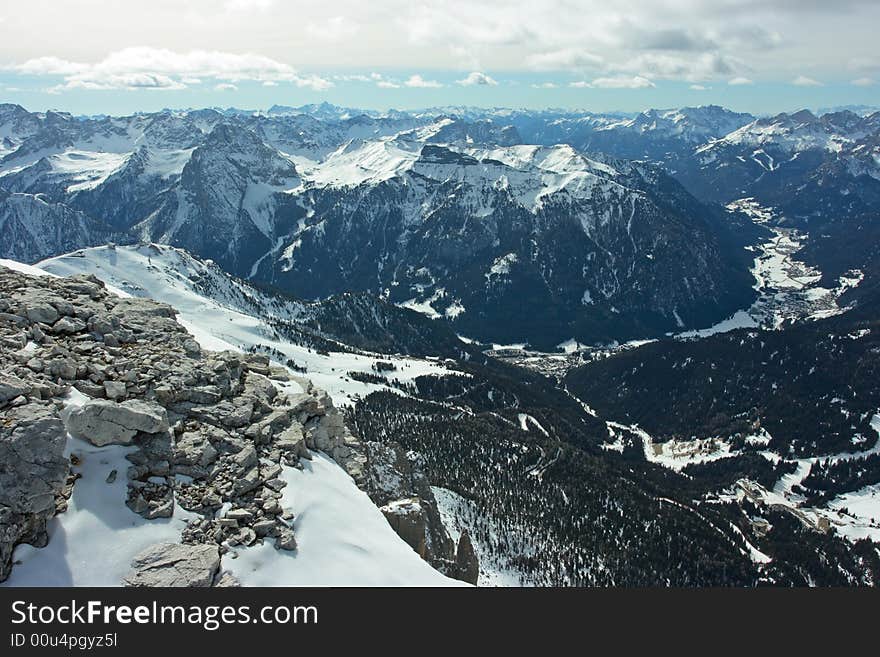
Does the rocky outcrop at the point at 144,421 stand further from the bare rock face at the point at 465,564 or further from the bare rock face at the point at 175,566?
the bare rock face at the point at 465,564

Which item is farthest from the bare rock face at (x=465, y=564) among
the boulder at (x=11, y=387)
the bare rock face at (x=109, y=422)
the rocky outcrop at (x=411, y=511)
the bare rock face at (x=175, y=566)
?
the boulder at (x=11, y=387)

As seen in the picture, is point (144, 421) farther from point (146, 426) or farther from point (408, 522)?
point (408, 522)

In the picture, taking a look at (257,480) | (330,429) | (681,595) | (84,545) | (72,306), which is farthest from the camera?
(330,429)

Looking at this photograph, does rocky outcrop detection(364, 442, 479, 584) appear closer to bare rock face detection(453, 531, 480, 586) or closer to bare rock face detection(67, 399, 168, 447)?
bare rock face detection(453, 531, 480, 586)

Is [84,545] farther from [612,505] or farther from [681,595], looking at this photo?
[612,505]

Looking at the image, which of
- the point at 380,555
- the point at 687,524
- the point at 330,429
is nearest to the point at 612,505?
the point at 687,524

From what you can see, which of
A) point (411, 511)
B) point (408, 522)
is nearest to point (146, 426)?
point (408, 522)
